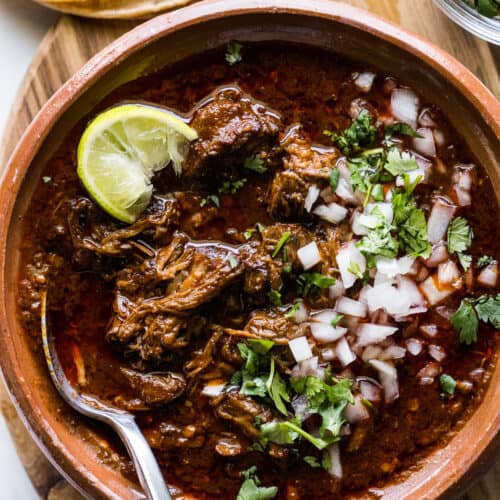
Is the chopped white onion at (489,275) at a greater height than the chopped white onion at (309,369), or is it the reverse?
the chopped white onion at (489,275)

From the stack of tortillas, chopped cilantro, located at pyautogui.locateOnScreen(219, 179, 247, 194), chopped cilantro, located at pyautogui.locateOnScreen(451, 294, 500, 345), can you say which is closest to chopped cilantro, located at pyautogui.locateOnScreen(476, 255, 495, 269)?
chopped cilantro, located at pyautogui.locateOnScreen(451, 294, 500, 345)

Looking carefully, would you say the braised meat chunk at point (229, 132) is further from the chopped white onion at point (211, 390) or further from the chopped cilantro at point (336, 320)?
the chopped white onion at point (211, 390)

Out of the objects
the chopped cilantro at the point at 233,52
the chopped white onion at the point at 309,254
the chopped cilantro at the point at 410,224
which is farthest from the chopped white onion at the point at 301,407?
the chopped cilantro at the point at 233,52

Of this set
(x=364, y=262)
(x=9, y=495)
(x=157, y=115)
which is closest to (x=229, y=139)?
(x=157, y=115)

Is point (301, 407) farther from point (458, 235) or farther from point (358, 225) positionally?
point (458, 235)

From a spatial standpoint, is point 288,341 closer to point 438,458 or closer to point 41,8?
point 438,458

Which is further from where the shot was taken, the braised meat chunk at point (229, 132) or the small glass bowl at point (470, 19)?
the small glass bowl at point (470, 19)

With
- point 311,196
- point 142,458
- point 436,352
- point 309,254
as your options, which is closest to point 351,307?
point 309,254
